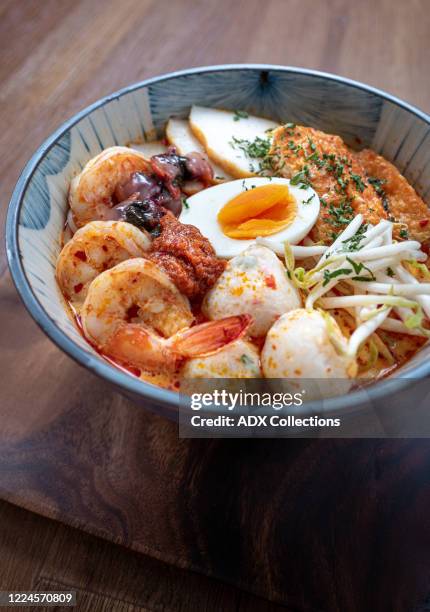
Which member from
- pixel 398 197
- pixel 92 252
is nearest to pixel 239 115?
pixel 398 197

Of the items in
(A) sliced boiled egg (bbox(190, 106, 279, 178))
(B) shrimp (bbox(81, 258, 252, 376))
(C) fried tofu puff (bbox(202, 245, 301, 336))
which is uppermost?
(A) sliced boiled egg (bbox(190, 106, 279, 178))

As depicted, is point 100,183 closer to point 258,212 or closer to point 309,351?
point 258,212

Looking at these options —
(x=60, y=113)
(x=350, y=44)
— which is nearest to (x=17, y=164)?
(x=60, y=113)

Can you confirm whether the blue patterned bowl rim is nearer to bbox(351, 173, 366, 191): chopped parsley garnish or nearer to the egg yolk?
the egg yolk

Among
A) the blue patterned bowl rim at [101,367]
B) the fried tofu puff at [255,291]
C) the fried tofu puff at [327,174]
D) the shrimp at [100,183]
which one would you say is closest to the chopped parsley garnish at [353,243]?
the fried tofu puff at [327,174]

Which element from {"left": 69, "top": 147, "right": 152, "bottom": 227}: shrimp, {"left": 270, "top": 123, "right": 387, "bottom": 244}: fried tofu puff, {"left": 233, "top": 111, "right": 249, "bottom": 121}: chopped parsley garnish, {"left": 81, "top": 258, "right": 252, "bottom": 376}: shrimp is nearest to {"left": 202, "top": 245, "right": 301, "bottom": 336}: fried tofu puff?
{"left": 81, "top": 258, "right": 252, "bottom": 376}: shrimp

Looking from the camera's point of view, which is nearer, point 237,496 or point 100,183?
point 237,496
